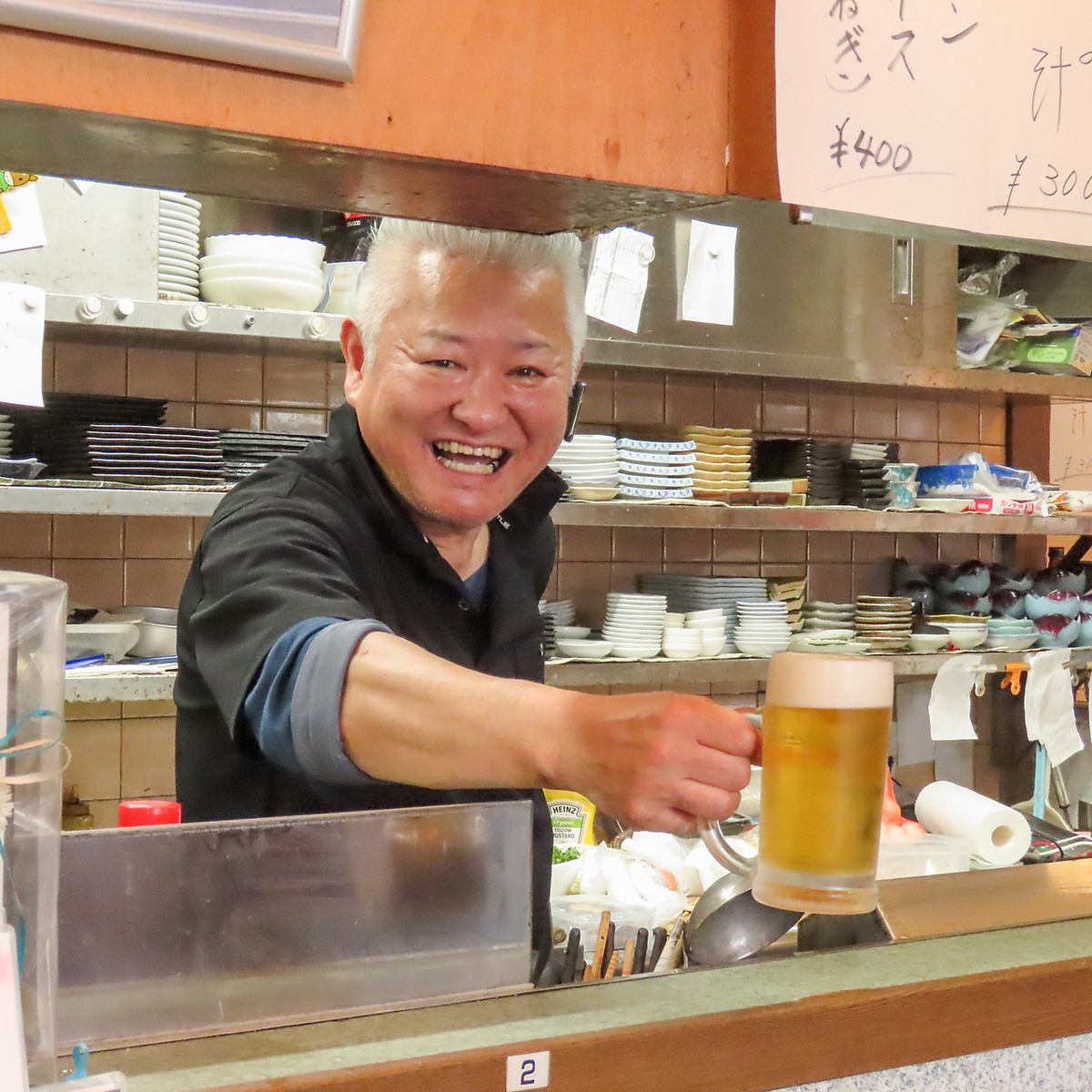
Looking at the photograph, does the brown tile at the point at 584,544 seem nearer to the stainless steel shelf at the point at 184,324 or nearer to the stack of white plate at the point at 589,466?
the stack of white plate at the point at 589,466

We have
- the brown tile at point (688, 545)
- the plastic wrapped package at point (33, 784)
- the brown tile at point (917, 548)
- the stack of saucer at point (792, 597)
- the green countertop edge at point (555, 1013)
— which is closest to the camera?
the plastic wrapped package at point (33, 784)

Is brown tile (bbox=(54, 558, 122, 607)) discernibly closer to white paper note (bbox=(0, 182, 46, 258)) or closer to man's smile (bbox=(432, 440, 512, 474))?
white paper note (bbox=(0, 182, 46, 258))

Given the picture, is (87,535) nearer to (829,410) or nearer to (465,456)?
(465,456)

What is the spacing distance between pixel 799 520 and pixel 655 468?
491mm

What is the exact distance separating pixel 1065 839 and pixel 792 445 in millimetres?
1520

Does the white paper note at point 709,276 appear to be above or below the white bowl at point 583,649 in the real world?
above

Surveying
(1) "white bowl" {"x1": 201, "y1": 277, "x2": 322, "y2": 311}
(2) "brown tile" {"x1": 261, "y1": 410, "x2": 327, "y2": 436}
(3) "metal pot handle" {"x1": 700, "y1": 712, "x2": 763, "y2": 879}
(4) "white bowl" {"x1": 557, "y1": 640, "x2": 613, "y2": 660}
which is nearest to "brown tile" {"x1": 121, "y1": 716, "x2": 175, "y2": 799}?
(2) "brown tile" {"x1": 261, "y1": 410, "x2": 327, "y2": 436}

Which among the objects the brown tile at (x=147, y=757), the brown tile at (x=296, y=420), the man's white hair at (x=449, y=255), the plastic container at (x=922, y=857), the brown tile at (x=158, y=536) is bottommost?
the brown tile at (x=147, y=757)

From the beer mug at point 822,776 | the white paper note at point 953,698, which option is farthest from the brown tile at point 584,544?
the beer mug at point 822,776

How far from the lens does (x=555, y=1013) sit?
2.95ft

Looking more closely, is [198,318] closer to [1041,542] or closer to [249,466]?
[249,466]

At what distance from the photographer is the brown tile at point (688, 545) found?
4.20m

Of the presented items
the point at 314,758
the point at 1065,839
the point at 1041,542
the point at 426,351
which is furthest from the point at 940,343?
the point at 314,758

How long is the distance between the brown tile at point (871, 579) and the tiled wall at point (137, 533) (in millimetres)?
1955
